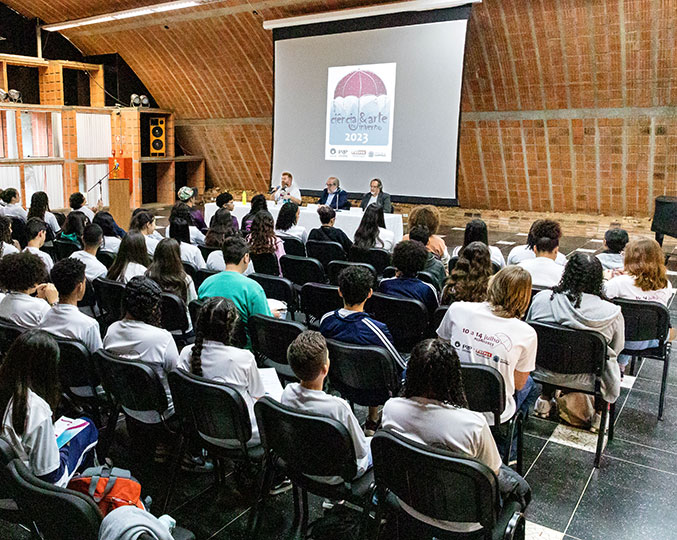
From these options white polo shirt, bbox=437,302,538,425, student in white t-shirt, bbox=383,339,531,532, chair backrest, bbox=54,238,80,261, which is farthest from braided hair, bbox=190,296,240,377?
chair backrest, bbox=54,238,80,261

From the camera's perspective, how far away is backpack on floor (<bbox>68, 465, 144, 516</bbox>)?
2.15m

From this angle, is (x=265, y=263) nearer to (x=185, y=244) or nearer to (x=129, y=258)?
(x=185, y=244)

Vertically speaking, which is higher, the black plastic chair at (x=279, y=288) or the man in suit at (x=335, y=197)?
the man in suit at (x=335, y=197)

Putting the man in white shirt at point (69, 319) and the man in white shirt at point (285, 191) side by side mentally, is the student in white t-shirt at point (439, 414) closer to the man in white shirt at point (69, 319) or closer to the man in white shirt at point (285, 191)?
the man in white shirt at point (69, 319)

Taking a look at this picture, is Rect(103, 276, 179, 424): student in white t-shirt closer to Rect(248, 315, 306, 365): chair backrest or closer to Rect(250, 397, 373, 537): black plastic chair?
Rect(248, 315, 306, 365): chair backrest

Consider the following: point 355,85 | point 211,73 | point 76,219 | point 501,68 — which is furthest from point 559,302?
point 211,73

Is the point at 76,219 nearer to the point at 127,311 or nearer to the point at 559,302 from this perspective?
the point at 127,311

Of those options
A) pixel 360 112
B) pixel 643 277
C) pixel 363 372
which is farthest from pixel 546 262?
pixel 360 112

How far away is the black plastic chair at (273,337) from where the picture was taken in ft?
11.3

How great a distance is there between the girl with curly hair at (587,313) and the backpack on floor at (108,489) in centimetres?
241

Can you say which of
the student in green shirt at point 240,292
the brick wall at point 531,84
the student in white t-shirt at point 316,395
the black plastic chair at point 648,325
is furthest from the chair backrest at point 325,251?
the brick wall at point 531,84

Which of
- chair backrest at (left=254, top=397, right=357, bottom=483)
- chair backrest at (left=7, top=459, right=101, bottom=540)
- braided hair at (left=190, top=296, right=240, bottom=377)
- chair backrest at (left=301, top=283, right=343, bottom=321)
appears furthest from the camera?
chair backrest at (left=301, top=283, right=343, bottom=321)

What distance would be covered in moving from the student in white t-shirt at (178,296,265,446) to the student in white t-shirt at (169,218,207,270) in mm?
2484

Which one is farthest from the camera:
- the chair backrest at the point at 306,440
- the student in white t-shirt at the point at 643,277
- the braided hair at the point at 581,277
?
the student in white t-shirt at the point at 643,277
